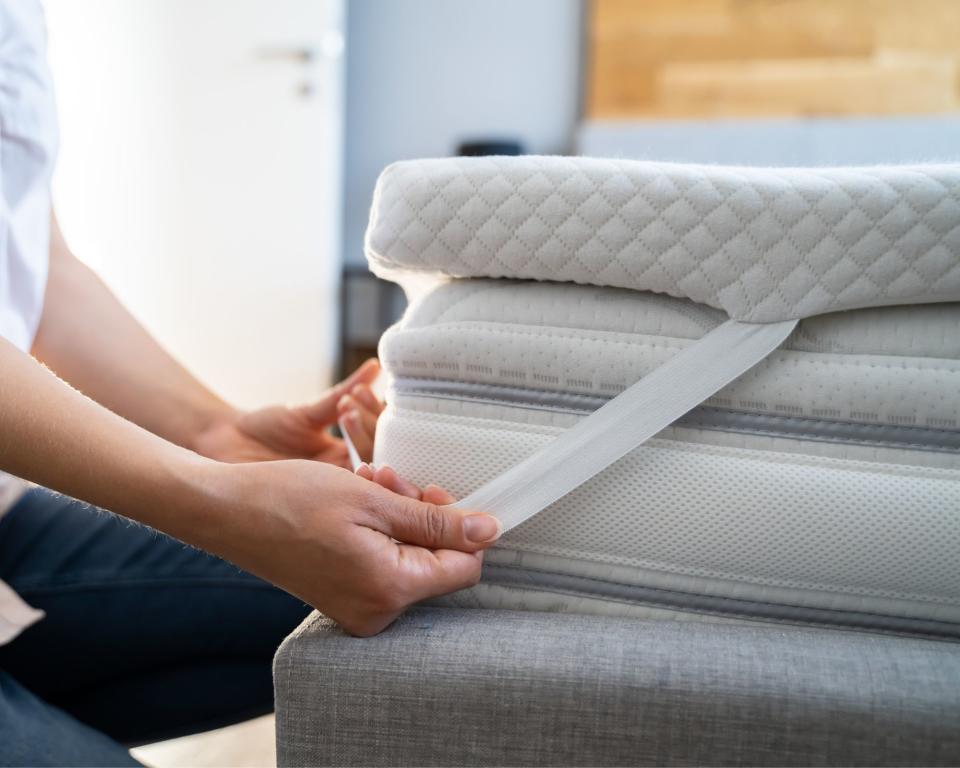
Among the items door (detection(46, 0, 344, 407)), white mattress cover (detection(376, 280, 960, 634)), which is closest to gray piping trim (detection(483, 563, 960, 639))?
white mattress cover (detection(376, 280, 960, 634))

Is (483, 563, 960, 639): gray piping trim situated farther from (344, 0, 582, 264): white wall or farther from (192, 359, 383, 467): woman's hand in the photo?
(344, 0, 582, 264): white wall

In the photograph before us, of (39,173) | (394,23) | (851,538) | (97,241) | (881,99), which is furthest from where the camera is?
(394,23)

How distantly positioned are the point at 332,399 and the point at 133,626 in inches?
10.0

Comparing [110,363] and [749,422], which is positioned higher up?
[749,422]

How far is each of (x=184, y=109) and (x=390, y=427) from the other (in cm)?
264

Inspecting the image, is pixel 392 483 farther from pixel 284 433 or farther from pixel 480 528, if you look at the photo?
pixel 284 433

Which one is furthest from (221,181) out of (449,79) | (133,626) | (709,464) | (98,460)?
(709,464)

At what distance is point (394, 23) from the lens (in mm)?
3076

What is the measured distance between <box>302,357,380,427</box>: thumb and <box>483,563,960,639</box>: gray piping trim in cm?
34

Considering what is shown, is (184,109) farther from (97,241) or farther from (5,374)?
(5,374)

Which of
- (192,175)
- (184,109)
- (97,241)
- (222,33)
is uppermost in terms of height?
(222,33)

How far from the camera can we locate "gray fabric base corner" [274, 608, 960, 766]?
0.42 meters

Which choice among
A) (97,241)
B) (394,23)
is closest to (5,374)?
(97,241)

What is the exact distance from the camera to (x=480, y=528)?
49cm
